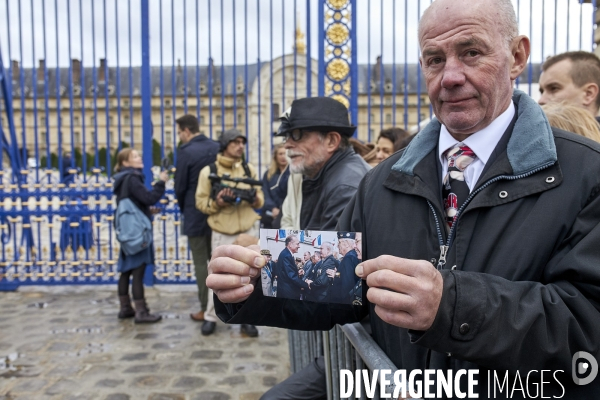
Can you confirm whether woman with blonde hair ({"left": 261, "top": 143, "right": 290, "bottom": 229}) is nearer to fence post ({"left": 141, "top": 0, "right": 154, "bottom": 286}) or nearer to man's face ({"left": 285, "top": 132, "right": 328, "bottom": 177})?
fence post ({"left": 141, "top": 0, "right": 154, "bottom": 286})

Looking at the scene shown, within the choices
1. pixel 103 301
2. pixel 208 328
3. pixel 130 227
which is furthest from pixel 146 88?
pixel 208 328

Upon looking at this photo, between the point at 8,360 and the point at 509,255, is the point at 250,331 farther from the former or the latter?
the point at 509,255

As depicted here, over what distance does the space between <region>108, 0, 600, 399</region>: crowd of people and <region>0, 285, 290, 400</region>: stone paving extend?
99.6 inches

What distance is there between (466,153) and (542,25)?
5686 mm

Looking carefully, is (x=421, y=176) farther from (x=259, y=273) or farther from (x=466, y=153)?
(x=259, y=273)

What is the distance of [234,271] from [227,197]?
3529 millimetres

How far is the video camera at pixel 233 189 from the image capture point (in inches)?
199

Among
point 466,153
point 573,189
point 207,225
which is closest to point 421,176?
point 466,153

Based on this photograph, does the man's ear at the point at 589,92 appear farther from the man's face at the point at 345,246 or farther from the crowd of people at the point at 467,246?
the man's face at the point at 345,246

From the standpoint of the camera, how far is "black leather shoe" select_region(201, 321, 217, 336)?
509 centimetres

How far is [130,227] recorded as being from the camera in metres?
5.32

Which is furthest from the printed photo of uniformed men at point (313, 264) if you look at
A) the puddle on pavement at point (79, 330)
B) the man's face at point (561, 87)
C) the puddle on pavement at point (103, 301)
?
the puddle on pavement at point (103, 301)

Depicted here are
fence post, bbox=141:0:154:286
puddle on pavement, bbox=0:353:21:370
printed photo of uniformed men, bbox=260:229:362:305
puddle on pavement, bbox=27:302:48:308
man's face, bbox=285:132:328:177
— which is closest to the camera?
printed photo of uniformed men, bbox=260:229:362:305

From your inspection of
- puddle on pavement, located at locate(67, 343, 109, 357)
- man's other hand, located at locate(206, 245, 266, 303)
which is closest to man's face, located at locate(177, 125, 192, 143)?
puddle on pavement, located at locate(67, 343, 109, 357)
